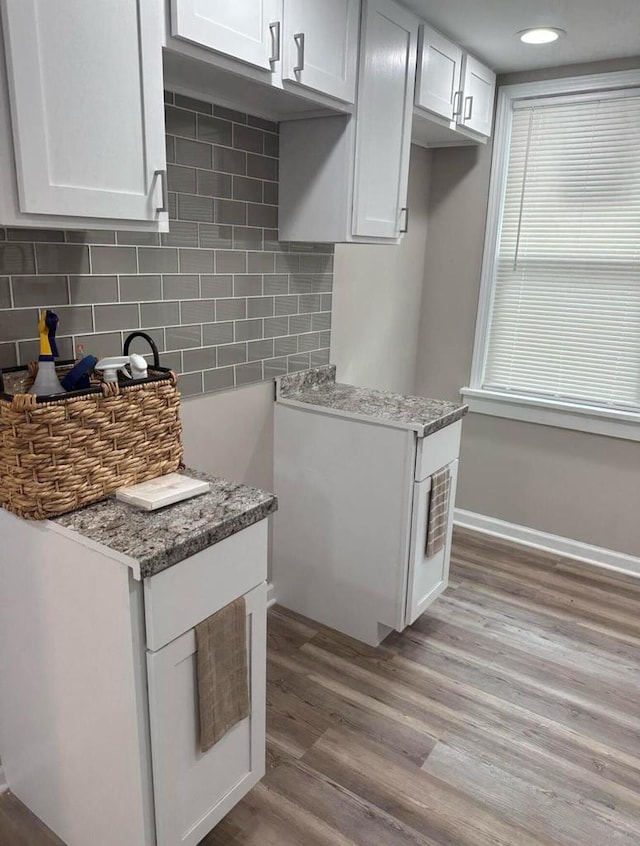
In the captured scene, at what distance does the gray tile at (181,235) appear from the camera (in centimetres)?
191

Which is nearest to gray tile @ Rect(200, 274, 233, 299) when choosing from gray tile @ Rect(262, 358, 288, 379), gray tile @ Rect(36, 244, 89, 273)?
gray tile @ Rect(262, 358, 288, 379)

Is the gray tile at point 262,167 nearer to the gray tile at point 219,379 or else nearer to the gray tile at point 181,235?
the gray tile at point 181,235

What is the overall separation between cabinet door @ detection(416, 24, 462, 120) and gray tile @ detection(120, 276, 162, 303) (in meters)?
1.26

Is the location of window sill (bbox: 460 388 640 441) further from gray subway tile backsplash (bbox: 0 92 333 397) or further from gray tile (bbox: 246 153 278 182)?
gray tile (bbox: 246 153 278 182)

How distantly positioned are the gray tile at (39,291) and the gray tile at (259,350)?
0.79m

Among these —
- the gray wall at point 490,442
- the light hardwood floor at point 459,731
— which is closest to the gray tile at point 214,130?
the gray wall at point 490,442

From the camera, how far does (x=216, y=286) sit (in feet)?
6.91

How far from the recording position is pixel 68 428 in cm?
133

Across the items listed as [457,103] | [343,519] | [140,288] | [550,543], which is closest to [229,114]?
[140,288]

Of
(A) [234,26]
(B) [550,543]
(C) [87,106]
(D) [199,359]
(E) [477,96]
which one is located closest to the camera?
(C) [87,106]

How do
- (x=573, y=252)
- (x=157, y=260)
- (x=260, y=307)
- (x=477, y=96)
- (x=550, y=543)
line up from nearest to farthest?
(x=157, y=260) → (x=260, y=307) → (x=477, y=96) → (x=573, y=252) → (x=550, y=543)

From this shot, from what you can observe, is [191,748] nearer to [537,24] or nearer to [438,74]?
[438,74]

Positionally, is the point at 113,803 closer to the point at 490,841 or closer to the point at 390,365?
the point at 490,841

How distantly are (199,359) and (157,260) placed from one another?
362 mm
